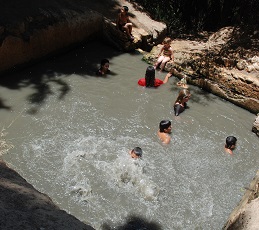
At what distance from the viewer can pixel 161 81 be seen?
32.4 feet

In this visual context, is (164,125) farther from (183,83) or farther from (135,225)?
(135,225)

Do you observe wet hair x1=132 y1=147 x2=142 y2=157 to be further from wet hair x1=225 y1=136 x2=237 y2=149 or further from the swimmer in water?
wet hair x1=225 y1=136 x2=237 y2=149

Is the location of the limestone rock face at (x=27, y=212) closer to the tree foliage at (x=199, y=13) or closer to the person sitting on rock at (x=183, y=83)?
the person sitting on rock at (x=183, y=83)

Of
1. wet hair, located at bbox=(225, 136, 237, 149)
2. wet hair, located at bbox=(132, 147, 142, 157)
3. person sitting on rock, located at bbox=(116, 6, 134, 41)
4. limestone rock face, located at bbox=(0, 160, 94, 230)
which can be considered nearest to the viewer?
limestone rock face, located at bbox=(0, 160, 94, 230)

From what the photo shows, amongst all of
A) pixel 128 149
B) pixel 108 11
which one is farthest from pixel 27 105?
pixel 108 11

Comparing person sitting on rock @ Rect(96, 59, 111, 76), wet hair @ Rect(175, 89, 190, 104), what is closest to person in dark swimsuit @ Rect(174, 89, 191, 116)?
wet hair @ Rect(175, 89, 190, 104)

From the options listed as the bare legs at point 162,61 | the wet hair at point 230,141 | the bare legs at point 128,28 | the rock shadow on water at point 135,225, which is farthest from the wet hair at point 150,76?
the rock shadow on water at point 135,225

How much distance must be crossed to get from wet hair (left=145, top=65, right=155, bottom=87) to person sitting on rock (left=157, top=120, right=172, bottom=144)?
1924mm

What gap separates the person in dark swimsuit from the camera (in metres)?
8.62

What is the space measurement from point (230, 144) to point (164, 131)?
4.58 ft

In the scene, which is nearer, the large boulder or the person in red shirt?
the large boulder

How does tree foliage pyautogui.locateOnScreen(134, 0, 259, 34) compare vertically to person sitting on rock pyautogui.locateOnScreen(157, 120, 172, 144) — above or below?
above

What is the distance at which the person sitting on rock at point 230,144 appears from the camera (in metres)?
7.64

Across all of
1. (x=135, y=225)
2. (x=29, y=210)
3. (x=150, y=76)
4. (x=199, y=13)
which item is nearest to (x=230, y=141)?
(x=150, y=76)
